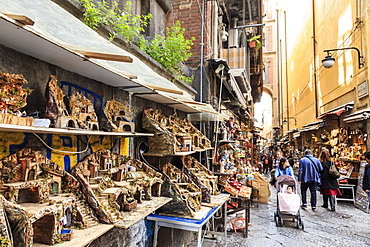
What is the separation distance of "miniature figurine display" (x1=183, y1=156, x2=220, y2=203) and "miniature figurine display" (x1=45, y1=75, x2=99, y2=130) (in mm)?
2380

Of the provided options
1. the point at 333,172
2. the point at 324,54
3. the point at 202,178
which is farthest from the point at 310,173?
the point at 324,54

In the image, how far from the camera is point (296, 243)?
5711mm

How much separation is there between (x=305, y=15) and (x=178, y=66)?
63.5ft

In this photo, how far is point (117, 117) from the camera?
3.15 meters

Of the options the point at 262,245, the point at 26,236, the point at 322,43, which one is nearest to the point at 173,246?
the point at 262,245

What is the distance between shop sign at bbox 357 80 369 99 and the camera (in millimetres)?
9180

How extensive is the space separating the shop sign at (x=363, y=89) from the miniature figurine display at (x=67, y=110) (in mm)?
9834

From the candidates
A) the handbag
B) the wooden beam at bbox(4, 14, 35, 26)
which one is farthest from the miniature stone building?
the handbag

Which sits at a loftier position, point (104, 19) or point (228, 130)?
point (104, 19)

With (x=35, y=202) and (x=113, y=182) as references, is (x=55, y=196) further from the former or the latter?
(x=113, y=182)

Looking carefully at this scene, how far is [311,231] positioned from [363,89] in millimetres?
5943

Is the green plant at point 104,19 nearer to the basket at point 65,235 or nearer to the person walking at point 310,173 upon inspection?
the basket at point 65,235

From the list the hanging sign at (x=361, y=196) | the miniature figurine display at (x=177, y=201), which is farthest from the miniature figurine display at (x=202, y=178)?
the hanging sign at (x=361, y=196)

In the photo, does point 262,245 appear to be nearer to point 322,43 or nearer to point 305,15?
point 322,43
